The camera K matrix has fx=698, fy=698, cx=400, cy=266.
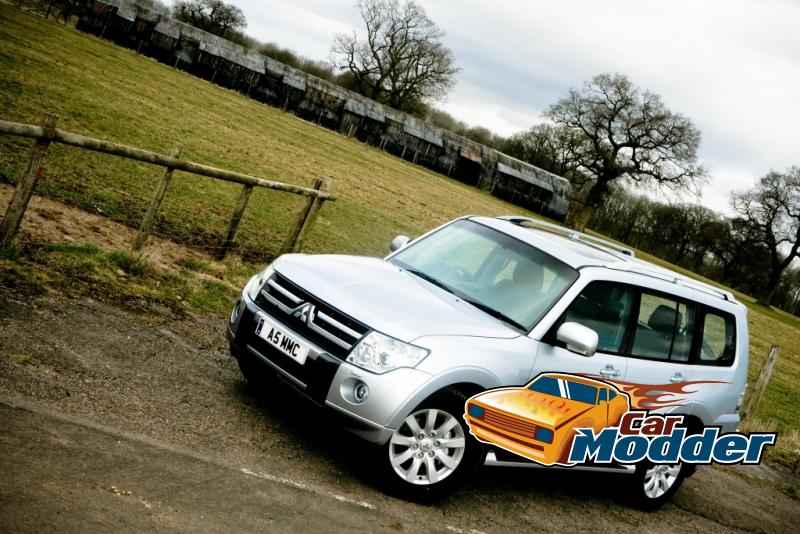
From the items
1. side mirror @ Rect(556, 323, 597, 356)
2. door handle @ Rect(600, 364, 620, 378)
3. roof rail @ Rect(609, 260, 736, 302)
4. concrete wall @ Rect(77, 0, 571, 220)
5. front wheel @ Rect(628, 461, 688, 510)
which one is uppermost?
concrete wall @ Rect(77, 0, 571, 220)

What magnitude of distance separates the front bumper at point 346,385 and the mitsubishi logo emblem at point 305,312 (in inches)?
4.3

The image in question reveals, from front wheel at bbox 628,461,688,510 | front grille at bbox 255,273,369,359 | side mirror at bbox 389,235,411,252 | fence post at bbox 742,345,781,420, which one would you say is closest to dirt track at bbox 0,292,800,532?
front wheel at bbox 628,461,688,510

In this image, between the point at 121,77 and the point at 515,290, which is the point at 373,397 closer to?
the point at 515,290

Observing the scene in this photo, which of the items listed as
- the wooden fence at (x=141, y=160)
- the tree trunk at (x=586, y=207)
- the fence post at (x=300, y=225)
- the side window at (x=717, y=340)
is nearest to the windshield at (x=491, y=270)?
the side window at (x=717, y=340)

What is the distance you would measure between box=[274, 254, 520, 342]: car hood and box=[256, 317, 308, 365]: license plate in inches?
14.4

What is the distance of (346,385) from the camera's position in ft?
15.2

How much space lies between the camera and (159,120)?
63.6ft

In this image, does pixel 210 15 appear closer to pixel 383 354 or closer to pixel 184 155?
pixel 184 155

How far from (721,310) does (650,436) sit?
1.62 metres

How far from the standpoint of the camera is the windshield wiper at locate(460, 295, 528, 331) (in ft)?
17.3

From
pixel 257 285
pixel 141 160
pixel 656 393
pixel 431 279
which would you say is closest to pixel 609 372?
pixel 656 393

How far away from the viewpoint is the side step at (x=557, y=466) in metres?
5.02

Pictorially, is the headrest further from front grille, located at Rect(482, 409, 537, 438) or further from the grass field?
the grass field

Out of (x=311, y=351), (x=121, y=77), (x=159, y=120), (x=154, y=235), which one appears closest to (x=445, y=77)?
(x=121, y=77)
